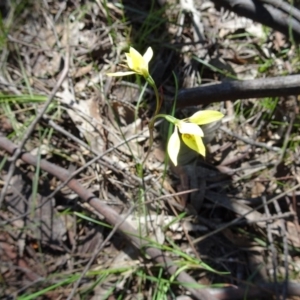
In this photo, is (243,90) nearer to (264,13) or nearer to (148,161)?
(264,13)

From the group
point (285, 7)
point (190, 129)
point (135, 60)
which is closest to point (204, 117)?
point (190, 129)

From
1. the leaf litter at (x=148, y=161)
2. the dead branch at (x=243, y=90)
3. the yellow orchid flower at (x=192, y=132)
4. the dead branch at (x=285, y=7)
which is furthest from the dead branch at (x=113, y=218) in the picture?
the dead branch at (x=285, y=7)

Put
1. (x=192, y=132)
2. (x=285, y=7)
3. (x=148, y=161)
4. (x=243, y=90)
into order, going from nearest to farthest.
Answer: (x=192, y=132)
(x=243, y=90)
(x=285, y=7)
(x=148, y=161)

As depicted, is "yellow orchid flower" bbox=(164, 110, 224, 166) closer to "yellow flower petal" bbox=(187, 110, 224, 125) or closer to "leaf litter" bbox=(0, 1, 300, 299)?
"yellow flower petal" bbox=(187, 110, 224, 125)

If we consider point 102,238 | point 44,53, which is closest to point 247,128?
point 102,238

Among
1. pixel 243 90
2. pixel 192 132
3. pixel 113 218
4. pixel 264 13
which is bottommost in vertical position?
pixel 113 218

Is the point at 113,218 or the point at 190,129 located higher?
the point at 190,129

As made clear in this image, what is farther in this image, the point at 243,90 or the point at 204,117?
the point at 243,90

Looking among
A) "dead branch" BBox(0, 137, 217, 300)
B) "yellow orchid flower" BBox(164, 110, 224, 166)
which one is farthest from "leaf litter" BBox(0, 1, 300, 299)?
"yellow orchid flower" BBox(164, 110, 224, 166)

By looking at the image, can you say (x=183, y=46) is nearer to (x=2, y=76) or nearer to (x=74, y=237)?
(x=2, y=76)
